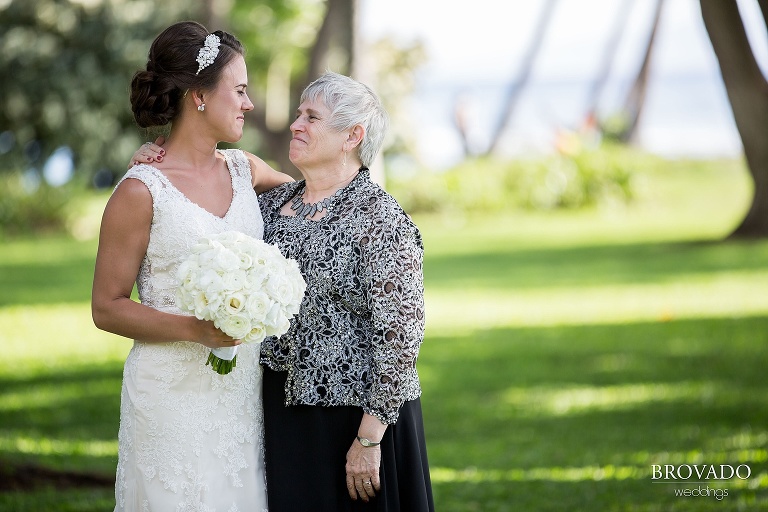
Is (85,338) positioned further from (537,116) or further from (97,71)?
(537,116)

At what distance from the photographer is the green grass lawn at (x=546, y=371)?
6.59 m

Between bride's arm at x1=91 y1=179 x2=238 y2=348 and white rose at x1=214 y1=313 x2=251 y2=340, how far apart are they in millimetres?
250

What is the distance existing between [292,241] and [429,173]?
1779 centimetres

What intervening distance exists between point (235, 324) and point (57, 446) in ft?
15.5

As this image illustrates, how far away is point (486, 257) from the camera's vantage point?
1641cm

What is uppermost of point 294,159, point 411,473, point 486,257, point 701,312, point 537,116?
point 537,116

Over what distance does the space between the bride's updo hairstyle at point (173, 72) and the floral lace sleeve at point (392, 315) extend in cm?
87

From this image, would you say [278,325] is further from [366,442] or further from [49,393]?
[49,393]

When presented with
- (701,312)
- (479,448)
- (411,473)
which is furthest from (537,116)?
(411,473)

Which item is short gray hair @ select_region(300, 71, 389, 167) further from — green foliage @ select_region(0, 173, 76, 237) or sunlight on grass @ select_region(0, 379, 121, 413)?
green foliage @ select_region(0, 173, 76, 237)

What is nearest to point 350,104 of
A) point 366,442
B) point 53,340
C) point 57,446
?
point 366,442

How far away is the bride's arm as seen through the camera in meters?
3.50

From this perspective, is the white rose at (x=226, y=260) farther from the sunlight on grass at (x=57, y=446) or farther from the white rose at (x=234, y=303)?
the sunlight on grass at (x=57, y=446)

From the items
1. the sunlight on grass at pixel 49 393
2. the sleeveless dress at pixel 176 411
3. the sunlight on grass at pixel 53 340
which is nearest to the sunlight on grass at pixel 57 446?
the sunlight on grass at pixel 49 393
